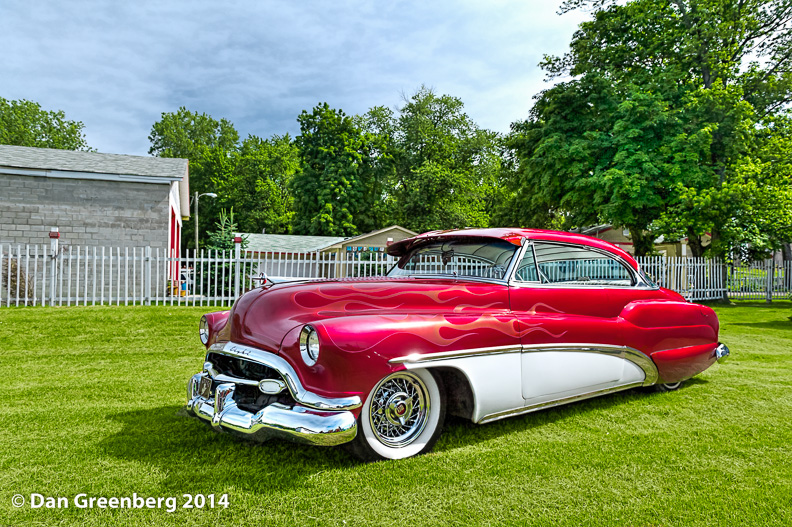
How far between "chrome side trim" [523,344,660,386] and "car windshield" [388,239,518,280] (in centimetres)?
58

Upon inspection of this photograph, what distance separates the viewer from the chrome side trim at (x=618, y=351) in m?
3.70

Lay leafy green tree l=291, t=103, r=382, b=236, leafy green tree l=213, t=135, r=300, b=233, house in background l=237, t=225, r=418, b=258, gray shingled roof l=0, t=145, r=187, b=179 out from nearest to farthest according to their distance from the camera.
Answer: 1. gray shingled roof l=0, t=145, r=187, b=179
2. house in background l=237, t=225, r=418, b=258
3. leafy green tree l=291, t=103, r=382, b=236
4. leafy green tree l=213, t=135, r=300, b=233

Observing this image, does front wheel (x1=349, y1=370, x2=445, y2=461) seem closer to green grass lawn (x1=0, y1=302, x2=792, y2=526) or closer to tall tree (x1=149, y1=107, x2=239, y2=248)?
green grass lawn (x1=0, y1=302, x2=792, y2=526)

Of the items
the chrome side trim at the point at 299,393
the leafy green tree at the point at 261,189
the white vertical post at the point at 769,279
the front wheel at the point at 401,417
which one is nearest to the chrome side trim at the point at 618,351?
the front wheel at the point at 401,417

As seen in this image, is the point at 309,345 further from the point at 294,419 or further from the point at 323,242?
the point at 323,242

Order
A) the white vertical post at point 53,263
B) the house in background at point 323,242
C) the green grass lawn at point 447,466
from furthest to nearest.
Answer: the house in background at point 323,242 < the white vertical post at point 53,263 < the green grass lawn at point 447,466

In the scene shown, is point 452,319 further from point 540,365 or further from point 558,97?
point 558,97

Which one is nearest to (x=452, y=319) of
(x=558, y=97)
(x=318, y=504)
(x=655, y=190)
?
(x=318, y=504)

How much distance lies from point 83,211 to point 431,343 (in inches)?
561

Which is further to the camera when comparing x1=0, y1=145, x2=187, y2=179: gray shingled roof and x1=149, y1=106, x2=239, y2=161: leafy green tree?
x1=149, y1=106, x2=239, y2=161: leafy green tree

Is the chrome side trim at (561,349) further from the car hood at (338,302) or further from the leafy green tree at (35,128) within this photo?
the leafy green tree at (35,128)

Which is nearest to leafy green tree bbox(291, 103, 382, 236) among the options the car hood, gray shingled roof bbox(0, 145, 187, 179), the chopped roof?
gray shingled roof bbox(0, 145, 187, 179)

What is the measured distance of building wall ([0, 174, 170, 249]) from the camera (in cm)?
1360

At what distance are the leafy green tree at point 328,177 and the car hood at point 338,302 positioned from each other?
34.8 m
